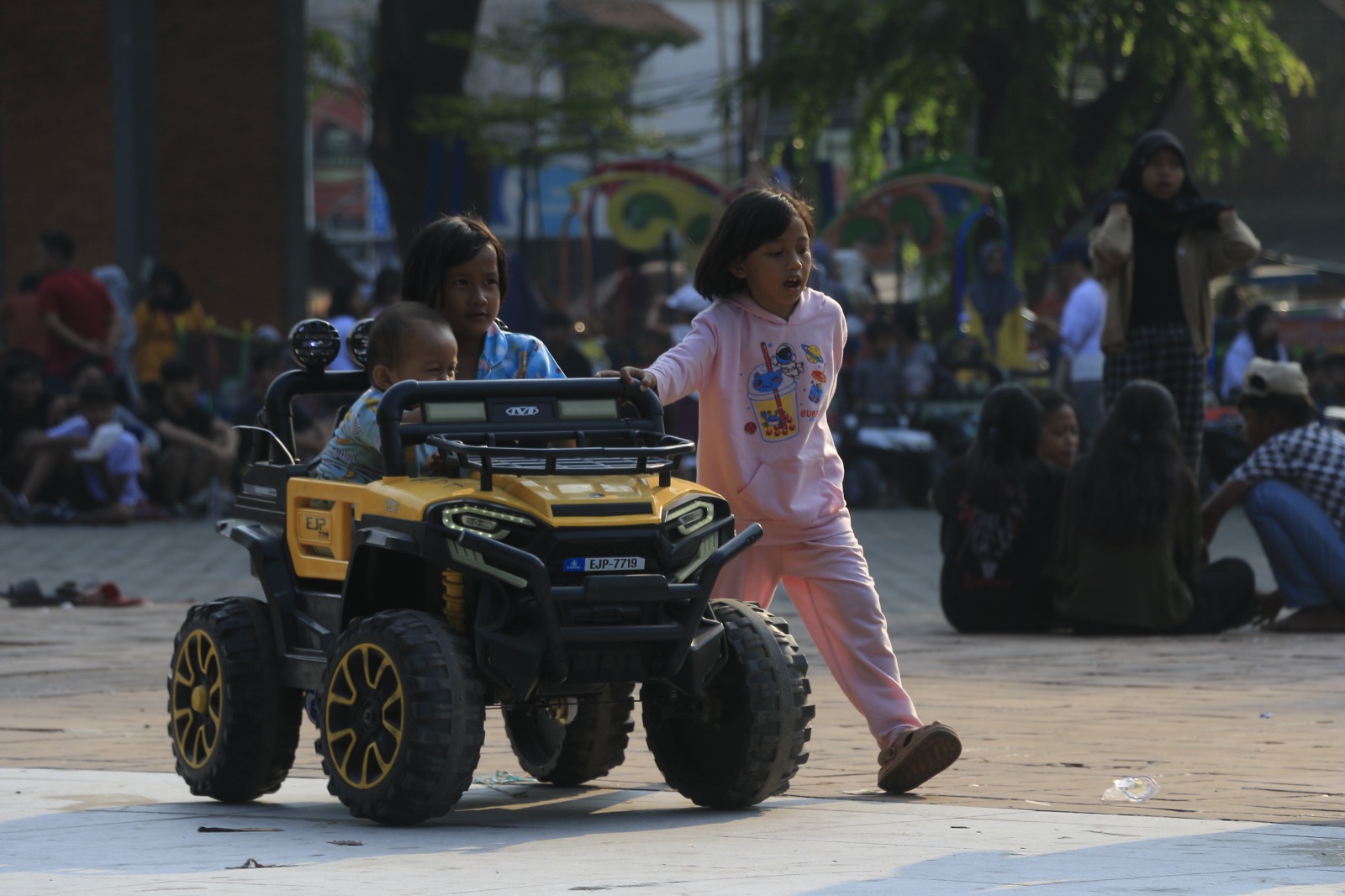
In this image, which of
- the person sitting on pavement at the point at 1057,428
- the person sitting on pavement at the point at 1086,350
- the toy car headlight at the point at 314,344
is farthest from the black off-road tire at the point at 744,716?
the person sitting on pavement at the point at 1086,350

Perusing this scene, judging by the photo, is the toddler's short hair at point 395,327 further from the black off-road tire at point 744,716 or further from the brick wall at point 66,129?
the brick wall at point 66,129

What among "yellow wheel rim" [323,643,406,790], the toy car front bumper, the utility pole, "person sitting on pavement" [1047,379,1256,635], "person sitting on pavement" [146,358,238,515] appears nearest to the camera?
the toy car front bumper

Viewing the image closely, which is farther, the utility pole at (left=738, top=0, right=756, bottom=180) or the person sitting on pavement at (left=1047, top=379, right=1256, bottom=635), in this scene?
the utility pole at (left=738, top=0, right=756, bottom=180)

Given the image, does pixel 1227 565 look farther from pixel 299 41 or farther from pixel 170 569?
pixel 299 41

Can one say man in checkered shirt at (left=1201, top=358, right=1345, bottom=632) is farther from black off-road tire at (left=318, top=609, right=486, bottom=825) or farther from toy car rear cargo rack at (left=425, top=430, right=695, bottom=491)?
black off-road tire at (left=318, top=609, right=486, bottom=825)

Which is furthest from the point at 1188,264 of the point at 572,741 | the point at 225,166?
the point at 225,166

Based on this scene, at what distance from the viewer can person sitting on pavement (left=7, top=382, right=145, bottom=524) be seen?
16.0 m

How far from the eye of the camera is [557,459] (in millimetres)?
4934

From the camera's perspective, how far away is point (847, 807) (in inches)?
207

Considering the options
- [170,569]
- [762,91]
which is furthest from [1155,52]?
[170,569]

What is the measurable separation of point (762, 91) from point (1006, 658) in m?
19.2

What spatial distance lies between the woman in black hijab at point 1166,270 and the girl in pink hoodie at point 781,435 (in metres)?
4.92

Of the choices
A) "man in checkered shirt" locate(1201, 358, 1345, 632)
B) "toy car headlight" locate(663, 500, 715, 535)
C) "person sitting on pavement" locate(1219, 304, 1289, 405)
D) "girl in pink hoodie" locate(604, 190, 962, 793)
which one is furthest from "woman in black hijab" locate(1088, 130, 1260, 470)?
"person sitting on pavement" locate(1219, 304, 1289, 405)

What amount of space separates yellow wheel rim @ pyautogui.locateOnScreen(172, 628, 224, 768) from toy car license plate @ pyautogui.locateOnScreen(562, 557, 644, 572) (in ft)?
3.52
